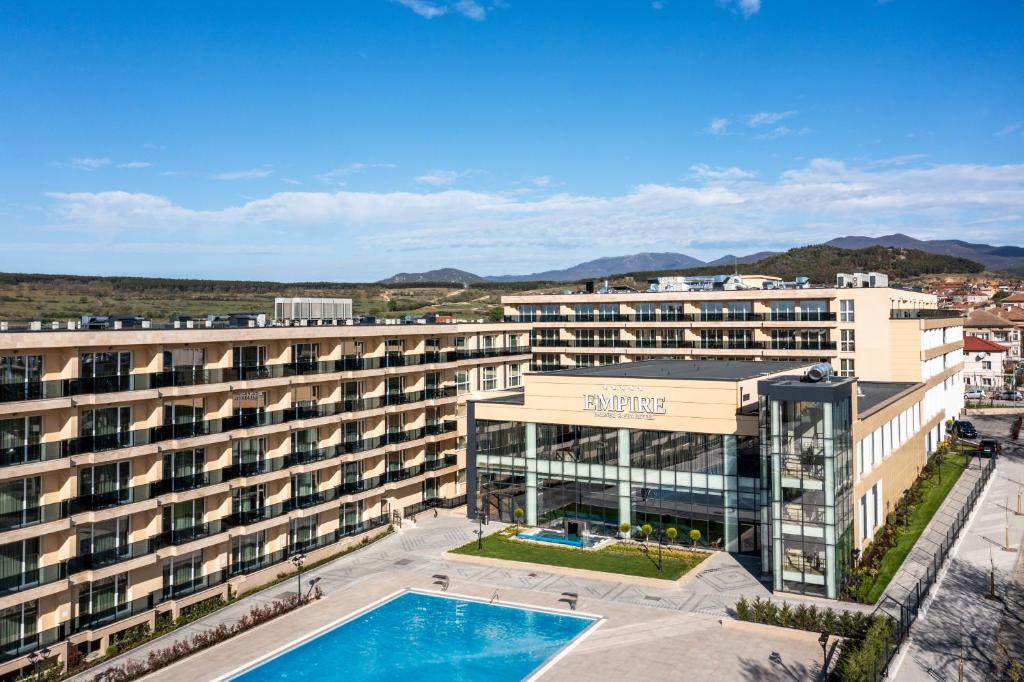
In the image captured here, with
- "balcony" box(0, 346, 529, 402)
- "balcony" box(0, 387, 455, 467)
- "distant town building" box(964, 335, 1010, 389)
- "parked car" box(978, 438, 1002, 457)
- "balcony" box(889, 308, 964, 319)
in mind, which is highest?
"balcony" box(889, 308, 964, 319)

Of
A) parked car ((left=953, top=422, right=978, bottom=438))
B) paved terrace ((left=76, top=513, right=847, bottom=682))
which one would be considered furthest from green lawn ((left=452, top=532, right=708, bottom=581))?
parked car ((left=953, top=422, right=978, bottom=438))

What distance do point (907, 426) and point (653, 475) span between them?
19708 millimetres

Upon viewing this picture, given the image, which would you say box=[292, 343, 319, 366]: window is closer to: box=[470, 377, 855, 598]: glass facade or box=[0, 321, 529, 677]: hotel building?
box=[0, 321, 529, 677]: hotel building

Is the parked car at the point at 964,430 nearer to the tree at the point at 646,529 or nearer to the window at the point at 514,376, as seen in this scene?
the window at the point at 514,376

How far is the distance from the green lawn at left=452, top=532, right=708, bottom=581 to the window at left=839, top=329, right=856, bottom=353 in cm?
2750

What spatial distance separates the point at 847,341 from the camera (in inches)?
2461

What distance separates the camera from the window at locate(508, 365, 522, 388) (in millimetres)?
64044

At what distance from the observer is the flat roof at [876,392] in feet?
148

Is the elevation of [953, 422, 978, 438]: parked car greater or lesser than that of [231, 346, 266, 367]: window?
lesser

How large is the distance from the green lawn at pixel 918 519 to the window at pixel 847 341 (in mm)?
10931

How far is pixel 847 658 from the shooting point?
26.6 meters

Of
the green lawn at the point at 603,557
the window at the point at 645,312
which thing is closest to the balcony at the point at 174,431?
the green lawn at the point at 603,557

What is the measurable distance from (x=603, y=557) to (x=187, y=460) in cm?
2128

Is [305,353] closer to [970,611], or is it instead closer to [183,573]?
[183,573]
